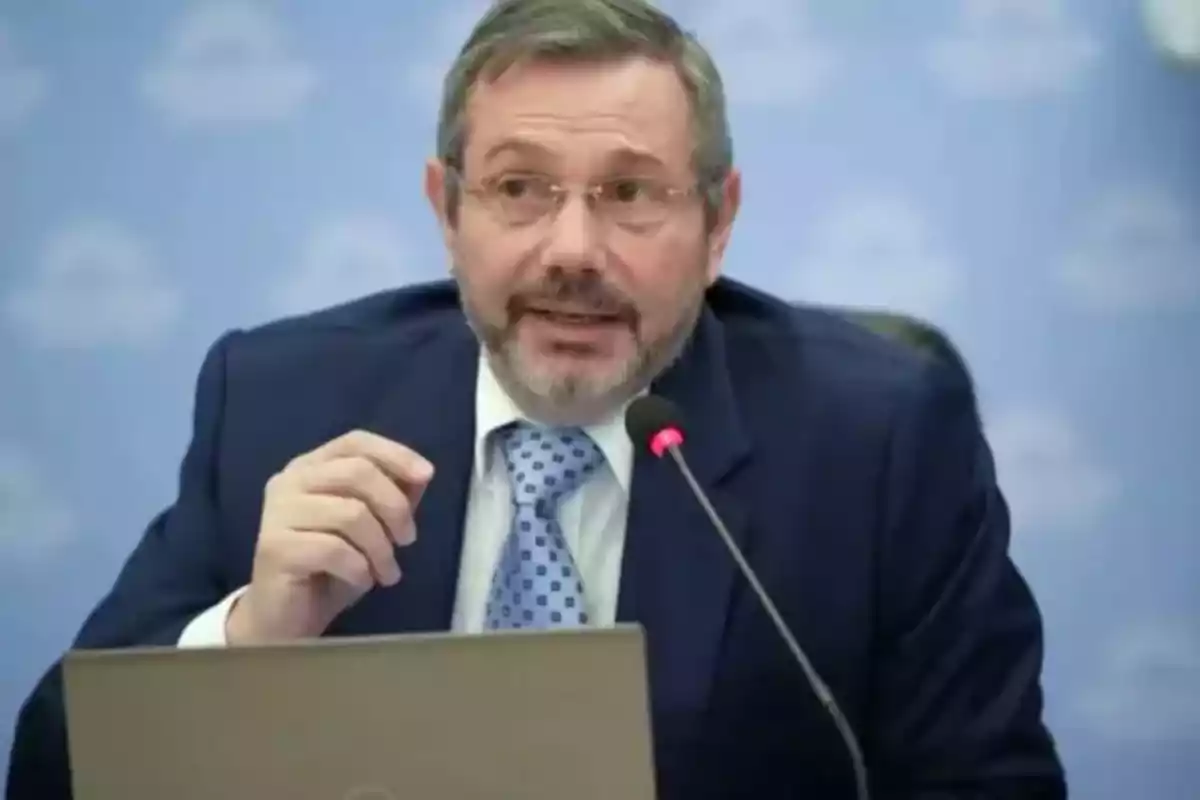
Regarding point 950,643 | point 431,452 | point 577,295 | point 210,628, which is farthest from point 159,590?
point 950,643

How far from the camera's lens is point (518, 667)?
3.22 feet

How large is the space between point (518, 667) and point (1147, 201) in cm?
113

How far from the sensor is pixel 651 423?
1.25 m

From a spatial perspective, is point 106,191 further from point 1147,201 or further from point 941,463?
point 1147,201

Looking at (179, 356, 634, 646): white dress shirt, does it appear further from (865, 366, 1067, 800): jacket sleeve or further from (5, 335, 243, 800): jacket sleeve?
(865, 366, 1067, 800): jacket sleeve

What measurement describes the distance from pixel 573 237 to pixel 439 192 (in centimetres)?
24

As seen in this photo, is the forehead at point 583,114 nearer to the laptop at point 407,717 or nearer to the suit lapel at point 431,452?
the suit lapel at point 431,452

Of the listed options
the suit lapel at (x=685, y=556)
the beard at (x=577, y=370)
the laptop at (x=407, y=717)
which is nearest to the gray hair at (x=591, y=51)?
the beard at (x=577, y=370)

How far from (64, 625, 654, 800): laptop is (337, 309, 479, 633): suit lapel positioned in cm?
50

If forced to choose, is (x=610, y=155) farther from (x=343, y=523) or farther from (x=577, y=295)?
(x=343, y=523)

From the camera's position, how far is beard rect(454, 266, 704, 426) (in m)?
1.48

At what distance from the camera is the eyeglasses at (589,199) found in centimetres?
147

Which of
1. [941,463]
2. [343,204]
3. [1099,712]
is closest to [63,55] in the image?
[343,204]

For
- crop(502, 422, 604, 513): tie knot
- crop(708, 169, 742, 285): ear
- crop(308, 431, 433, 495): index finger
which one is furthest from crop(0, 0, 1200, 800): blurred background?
crop(308, 431, 433, 495): index finger
